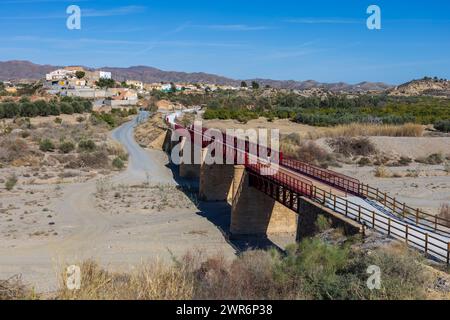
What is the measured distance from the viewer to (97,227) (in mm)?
24219

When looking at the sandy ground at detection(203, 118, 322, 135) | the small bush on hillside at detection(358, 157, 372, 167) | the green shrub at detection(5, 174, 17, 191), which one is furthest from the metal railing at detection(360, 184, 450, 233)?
the sandy ground at detection(203, 118, 322, 135)

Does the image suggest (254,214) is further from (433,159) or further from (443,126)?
(443,126)

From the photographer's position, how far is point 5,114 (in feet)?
247

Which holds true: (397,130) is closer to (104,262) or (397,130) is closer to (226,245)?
(226,245)

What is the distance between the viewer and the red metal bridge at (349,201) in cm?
1316

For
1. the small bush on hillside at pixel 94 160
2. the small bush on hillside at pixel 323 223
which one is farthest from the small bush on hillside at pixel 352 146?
the small bush on hillside at pixel 323 223

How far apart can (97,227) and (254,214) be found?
8.02 meters

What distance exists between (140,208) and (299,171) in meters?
9.96

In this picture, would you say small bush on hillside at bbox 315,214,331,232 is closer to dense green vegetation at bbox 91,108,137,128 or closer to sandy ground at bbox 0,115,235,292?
sandy ground at bbox 0,115,235,292

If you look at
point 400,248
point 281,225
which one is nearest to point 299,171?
point 281,225

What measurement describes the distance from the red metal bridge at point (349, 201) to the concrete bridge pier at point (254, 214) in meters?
0.63

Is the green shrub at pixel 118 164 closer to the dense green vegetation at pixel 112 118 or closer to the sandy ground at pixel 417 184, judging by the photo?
the sandy ground at pixel 417 184

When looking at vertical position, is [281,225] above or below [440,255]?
below

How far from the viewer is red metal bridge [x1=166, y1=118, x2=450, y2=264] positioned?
1316cm
